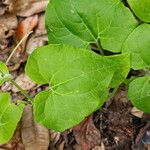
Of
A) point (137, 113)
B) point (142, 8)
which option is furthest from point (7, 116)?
point (142, 8)


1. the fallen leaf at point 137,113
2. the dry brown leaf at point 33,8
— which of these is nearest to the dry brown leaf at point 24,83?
the dry brown leaf at point 33,8

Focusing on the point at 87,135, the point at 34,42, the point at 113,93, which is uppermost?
the point at 34,42

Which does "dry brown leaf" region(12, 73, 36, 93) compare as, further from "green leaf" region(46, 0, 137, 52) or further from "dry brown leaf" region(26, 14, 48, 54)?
"green leaf" region(46, 0, 137, 52)

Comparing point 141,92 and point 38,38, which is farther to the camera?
point 38,38

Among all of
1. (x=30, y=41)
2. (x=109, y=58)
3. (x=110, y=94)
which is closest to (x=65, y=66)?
(x=109, y=58)

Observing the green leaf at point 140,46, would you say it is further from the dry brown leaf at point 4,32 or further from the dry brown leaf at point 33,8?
the dry brown leaf at point 4,32

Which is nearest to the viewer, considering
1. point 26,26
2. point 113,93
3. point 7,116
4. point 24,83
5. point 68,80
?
point 68,80

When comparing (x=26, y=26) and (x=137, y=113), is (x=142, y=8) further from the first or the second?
(x=26, y=26)
